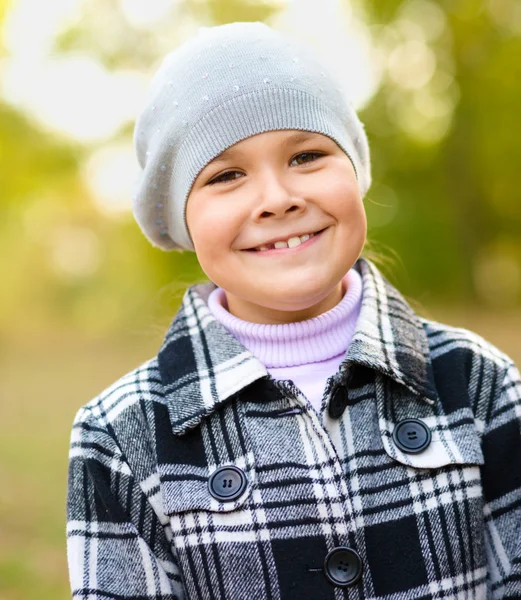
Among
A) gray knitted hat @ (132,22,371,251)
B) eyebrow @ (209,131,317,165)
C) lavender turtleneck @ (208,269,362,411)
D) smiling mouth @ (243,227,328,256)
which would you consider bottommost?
lavender turtleneck @ (208,269,362,411)

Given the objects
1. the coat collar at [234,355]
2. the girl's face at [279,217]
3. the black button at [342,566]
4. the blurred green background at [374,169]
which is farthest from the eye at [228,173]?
the blurred green background at [374,169]

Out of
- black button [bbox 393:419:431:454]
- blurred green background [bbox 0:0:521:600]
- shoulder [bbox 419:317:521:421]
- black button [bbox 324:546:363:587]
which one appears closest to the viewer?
black button [bbox 324:546:363:587]

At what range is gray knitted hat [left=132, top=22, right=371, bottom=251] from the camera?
6.27 feet

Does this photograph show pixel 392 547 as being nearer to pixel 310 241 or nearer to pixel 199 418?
pixel 199 418

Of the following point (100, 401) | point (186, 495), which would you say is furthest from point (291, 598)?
point (100, 401)

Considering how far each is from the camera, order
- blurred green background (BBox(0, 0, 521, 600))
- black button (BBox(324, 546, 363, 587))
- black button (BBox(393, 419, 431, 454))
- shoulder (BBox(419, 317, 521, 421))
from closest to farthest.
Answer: black button (BBox(324, 546, 363, 587))
black button (BBox(393, 419, 431, 454))
shoulder (BBox(419, 317, 521, 421))
blurred green background (BBox(0, 0, 521, 600))

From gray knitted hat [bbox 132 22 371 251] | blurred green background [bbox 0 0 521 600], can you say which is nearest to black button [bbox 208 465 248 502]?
gray knitted hat [bbox 132 22 371 251]

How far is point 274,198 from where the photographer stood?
71.9 inches

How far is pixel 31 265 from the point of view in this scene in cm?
1501

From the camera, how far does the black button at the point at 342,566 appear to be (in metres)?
1.71

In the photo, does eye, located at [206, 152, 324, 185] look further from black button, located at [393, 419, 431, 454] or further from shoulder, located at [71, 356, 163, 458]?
black button, located at [393, 419, 431, 454]

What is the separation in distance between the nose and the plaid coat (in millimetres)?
352

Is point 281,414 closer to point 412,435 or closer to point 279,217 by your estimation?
point 412,435

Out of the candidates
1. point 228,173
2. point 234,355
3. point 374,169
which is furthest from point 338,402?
point 374,169
